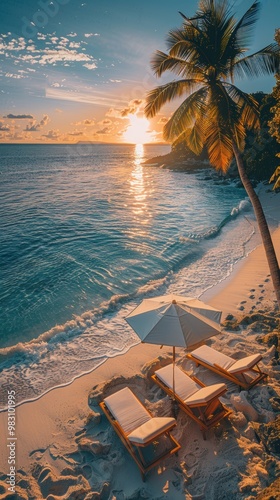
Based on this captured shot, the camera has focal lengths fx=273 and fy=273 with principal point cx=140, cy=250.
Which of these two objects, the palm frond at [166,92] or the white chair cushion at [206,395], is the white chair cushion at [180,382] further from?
the palm frond at [166,92]

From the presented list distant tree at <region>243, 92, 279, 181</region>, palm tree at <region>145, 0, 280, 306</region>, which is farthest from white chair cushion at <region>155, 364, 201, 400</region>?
distant tree at <region>243, 92, 279, 181</region>

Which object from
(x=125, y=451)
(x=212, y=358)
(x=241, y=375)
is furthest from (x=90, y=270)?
(x=125, y=451)

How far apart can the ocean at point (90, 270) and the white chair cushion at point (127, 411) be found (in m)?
2.59

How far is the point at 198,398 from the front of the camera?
5.93 m

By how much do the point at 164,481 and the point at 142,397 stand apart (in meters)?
2.14

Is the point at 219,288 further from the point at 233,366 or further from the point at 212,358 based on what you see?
the point at 233,366

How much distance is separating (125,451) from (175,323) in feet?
9.63

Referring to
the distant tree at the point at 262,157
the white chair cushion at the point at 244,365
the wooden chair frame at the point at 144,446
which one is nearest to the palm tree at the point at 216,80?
the white chair cushion at the point at 244,365

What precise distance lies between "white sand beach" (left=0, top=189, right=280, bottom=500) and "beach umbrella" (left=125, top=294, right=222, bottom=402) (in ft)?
6.86

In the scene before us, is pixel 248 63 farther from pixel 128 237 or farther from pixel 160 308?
pixel 128 237

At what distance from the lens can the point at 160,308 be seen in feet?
21.0

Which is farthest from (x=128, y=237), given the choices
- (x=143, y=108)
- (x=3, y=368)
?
(x=3, y=368)

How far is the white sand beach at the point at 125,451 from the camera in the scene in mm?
5078

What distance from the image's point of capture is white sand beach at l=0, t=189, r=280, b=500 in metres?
5.08
